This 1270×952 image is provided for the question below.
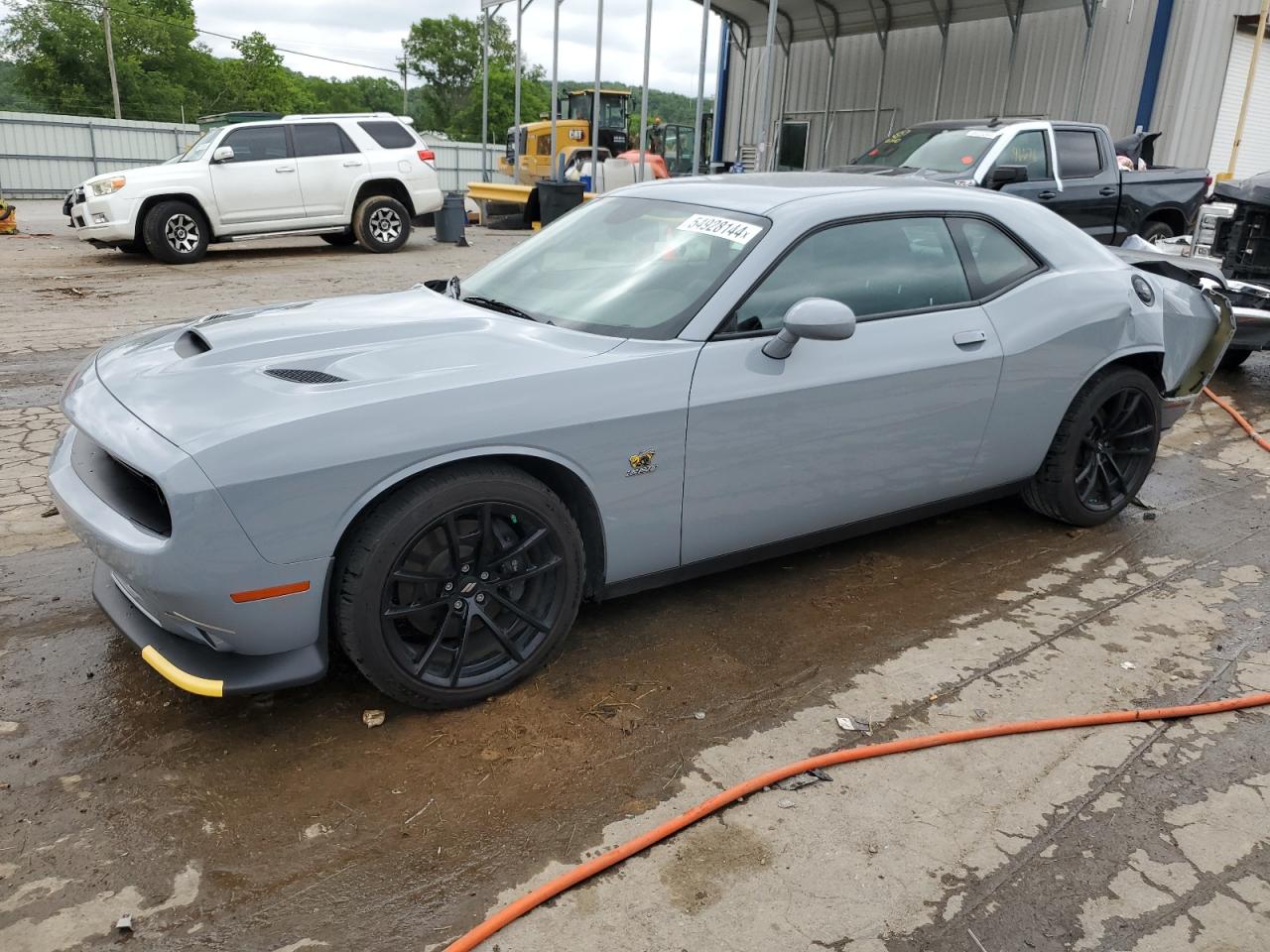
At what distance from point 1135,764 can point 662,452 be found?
5.47ft

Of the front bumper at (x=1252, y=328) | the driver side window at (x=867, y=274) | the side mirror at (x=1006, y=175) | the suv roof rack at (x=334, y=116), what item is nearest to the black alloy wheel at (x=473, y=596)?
the driver side window at (x=867, y=274)

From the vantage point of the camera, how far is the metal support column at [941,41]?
66.0 ft

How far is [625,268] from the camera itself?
11.9 ft

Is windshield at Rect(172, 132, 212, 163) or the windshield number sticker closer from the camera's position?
the windshield number sticker

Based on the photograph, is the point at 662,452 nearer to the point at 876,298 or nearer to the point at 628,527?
the point at 628,527

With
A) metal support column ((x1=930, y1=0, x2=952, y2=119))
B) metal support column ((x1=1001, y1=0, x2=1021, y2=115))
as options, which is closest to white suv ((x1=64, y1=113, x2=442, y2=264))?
metal support column ((x1=1001, y1=0, x2=1021, y2=115))

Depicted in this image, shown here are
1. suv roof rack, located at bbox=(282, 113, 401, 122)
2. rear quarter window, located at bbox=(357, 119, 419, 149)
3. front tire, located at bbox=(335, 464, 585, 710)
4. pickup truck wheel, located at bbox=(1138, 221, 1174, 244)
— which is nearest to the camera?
front tire, located at bbox=(335, 464, 585, 710)

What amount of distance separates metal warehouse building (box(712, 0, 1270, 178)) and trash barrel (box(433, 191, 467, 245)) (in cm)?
484

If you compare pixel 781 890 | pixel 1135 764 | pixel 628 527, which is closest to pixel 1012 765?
pixel 1135 764

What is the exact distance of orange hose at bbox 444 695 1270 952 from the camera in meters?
2.24

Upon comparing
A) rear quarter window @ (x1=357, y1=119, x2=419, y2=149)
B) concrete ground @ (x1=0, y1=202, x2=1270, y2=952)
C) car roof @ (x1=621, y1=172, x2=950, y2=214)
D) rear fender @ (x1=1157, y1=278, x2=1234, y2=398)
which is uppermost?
rear quarter window @ (x1=357, y1=119, x2=419, y2=149)

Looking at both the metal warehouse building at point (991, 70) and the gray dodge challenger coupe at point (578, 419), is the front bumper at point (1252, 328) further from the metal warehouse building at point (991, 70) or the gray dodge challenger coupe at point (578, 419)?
the metal warehouse building at point (991, 70)

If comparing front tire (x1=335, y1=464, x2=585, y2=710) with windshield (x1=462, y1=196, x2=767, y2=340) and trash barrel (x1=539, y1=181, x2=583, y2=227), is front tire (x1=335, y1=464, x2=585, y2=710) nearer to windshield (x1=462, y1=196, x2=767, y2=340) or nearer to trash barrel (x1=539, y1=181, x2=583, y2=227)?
windshield (x1=462, y1=196, x2=767, y2=340)

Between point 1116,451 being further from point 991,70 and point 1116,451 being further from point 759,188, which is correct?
point 991,70
